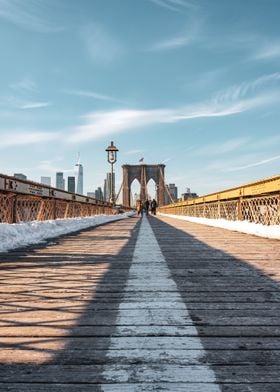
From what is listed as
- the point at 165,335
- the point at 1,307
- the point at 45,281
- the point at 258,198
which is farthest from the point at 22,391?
the point at 258,198

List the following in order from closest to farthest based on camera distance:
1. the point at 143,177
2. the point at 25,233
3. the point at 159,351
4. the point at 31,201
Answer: the point at 159,351 < the point at 25,233 < the point at 31,201 < the point at 143,177

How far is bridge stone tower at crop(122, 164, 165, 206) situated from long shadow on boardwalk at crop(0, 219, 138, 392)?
11270cm

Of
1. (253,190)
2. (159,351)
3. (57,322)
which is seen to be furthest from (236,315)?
(253,190)

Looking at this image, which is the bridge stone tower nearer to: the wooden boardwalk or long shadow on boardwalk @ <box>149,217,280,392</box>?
long shadow on boardwalk @ <box>149,217,280,392</box>

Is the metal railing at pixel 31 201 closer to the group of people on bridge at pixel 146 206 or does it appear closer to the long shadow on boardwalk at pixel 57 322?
the long shadow on boardwalk at pixel 57 322

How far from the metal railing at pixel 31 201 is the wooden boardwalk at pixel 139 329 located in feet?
16.4

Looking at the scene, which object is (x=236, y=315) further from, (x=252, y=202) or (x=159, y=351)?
(x=252, y=202)

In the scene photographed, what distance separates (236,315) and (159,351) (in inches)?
38.8

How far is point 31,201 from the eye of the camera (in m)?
12.4

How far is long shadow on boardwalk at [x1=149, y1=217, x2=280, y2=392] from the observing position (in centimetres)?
193

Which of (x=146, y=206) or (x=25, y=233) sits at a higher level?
(x=146, y=206)

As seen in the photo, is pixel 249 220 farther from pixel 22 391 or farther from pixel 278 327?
pixel 22 391

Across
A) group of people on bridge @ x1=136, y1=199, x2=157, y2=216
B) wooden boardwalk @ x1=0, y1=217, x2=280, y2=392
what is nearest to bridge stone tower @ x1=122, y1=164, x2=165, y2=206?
group of people on bridge @ x1=136, y1=199, x2=157, y2=216

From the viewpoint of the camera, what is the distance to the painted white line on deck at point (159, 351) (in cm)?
185
